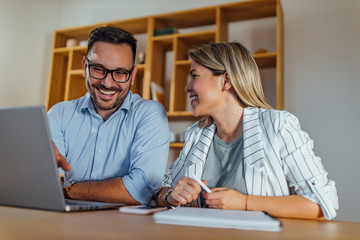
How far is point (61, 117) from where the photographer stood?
1498mm

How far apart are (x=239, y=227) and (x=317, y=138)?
2.16 meters

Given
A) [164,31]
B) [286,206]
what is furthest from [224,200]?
[164,31]

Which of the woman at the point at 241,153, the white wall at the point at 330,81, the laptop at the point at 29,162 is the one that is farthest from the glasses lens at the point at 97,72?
the white wall at the point at 330,81

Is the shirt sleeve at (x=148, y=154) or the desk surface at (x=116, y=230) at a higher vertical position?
the shirt sleeve at (x=148, y=154)

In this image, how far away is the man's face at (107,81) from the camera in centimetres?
151

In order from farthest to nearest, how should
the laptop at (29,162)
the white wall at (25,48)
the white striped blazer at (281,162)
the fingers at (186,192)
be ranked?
the white wall at (25,48), the white striped blazer at (281,162), the fingers at (186,192), the laptop at (29,162)

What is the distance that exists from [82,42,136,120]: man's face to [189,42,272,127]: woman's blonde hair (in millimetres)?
394

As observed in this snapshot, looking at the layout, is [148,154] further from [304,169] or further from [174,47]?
[174,47]

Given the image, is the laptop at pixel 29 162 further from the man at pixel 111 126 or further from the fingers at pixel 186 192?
the man at pixel 111 126

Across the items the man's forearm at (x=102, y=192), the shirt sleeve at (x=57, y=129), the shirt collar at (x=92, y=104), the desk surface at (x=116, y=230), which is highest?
the shirt collar at (x=92, y=104)

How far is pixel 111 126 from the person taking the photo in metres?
1.46

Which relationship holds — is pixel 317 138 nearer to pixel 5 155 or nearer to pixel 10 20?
pixel 5 155

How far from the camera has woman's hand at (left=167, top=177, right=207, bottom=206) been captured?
0.91 meters

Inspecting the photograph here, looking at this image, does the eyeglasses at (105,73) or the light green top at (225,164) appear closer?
the light green top at (225,164)
